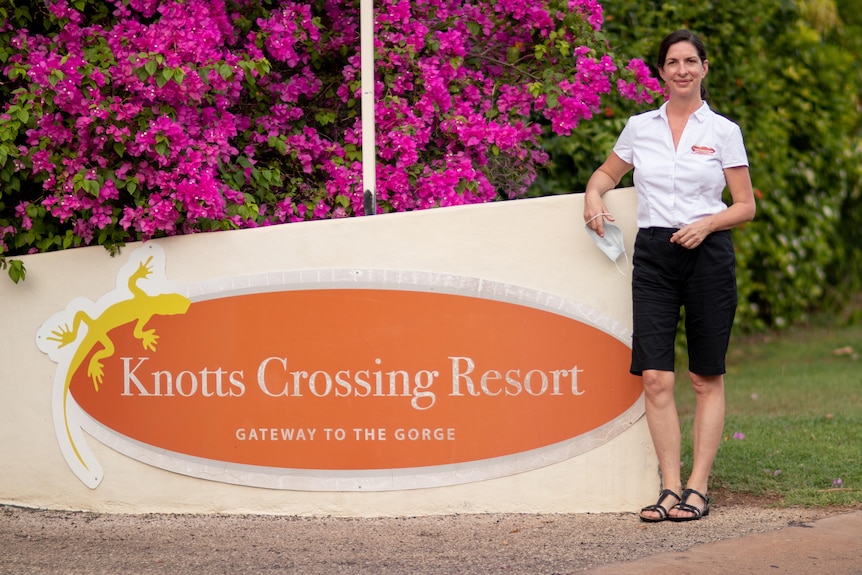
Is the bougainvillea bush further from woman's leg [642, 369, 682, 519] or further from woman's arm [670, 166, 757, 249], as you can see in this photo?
woman's leg [642, 369, 682, 519]

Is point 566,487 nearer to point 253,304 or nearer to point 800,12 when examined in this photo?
point 253,304

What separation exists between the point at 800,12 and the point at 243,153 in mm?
5845

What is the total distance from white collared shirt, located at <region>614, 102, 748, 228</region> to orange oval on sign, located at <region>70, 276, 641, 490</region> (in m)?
0.54

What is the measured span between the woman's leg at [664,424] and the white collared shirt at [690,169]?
1.84 feet

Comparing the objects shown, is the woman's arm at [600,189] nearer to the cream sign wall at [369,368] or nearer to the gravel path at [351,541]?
the cream sign wall at [369,368]

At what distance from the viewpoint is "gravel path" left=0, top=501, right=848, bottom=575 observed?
3.92m

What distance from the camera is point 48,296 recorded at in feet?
15.5

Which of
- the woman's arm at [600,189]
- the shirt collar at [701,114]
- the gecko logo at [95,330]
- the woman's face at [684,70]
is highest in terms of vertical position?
the woman's face at [684,70]

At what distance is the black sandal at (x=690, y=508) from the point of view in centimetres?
433

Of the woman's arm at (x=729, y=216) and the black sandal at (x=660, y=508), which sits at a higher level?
the woman's arm at (x=729, y=216)

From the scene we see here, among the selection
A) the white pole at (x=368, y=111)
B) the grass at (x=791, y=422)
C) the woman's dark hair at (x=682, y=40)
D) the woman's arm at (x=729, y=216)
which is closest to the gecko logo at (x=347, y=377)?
the white pole at (x=368, y=111)

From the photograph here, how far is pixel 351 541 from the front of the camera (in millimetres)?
4238

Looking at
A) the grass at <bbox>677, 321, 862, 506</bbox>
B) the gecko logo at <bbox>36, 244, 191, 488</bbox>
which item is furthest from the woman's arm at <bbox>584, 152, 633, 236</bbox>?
the gecko logo at <bbox>36, 244, 191, 488</bbox>

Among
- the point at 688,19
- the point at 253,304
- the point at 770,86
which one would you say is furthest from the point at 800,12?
the point at 253,304
